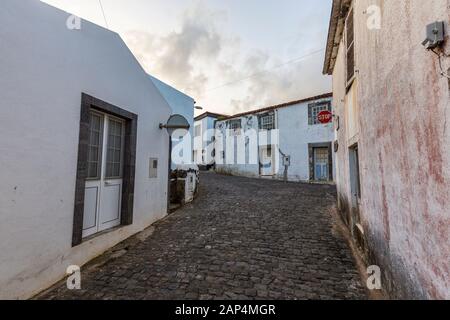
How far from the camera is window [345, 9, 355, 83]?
4.72 meters

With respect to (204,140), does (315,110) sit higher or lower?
higher

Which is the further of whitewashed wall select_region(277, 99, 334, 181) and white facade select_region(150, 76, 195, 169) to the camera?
whitewashed wall select_region(277, 99, 334, 181)

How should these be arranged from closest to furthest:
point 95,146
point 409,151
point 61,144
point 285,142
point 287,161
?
1. point 409,151
2. point 61,144
3. point 95,146
4. point 287,161
5. point 285,142

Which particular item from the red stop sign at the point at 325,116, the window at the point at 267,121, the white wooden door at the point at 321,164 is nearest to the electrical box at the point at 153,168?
the red stop sign at the point at 325,116

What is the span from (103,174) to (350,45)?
5.93m

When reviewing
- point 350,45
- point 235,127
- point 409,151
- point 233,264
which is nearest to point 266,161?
point 235,127

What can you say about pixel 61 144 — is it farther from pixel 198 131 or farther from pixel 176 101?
pixel 198 131

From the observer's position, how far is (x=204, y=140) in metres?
26.2

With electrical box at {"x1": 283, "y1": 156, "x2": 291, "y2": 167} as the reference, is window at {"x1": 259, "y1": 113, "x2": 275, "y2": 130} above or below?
above

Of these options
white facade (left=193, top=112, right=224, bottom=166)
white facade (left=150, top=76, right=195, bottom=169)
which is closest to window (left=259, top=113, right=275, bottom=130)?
white facade (left=150, top=76, right=195, bottom=169)

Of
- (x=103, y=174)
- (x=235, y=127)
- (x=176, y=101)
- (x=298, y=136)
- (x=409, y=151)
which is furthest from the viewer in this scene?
(x=235, y=127)

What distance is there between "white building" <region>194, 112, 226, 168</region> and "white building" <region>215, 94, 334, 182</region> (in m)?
3.95

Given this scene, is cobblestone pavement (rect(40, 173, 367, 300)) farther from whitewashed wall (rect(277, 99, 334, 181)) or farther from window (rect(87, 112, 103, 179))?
whitewashed wall (rect(277, 99, 334, 181))

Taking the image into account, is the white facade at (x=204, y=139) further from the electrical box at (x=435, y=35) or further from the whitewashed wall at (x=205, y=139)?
the electrical box at (x=435, y=35)
